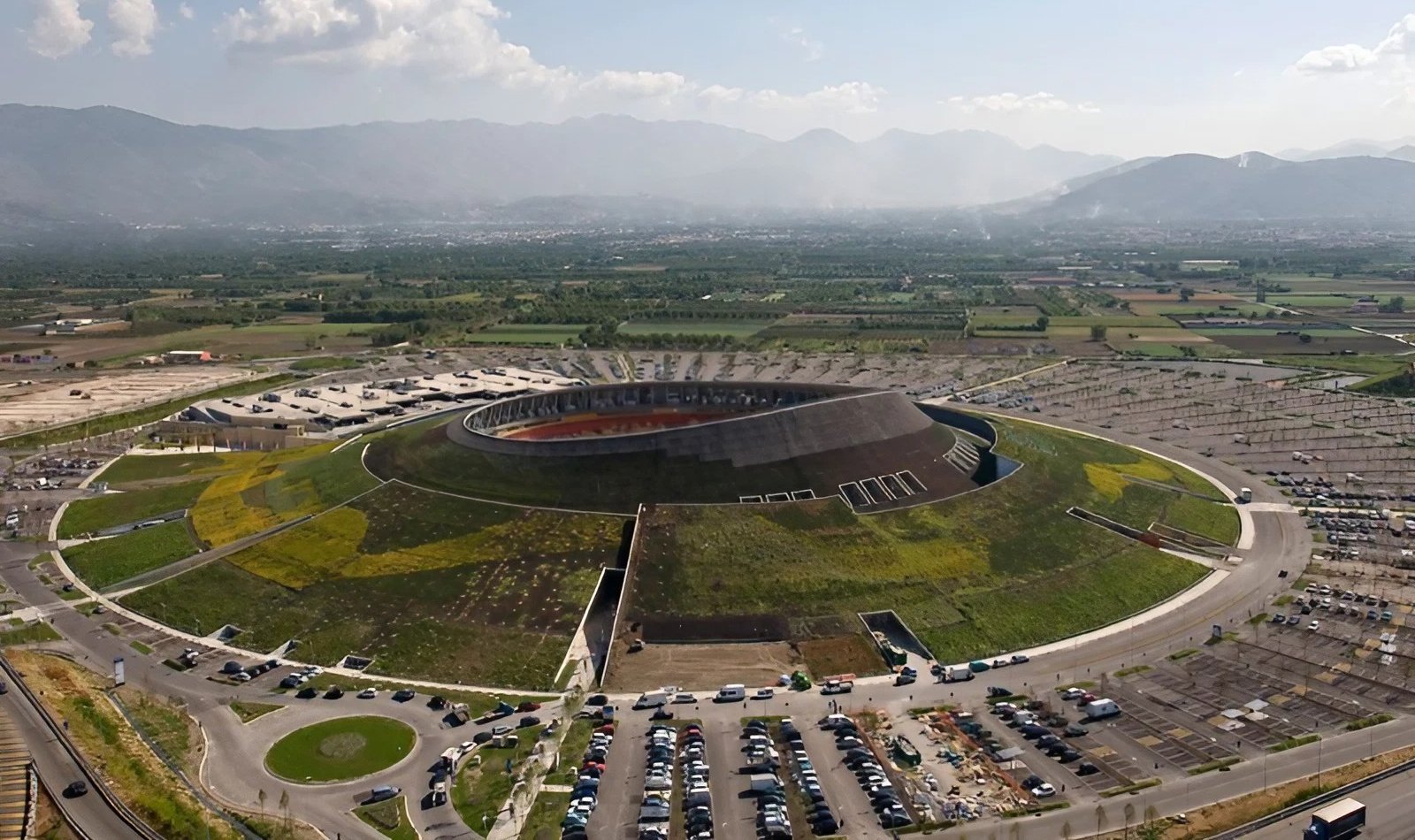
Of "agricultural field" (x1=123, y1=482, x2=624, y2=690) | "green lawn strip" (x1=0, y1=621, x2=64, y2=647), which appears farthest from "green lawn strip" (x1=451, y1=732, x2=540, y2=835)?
"green lawn strip" (x1=0, y1=621, x2=64, y2=647)

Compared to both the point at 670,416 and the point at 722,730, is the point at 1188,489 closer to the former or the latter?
the point at 670,416

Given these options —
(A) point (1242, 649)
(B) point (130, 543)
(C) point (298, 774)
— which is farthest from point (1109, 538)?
(B) point (130, 543)

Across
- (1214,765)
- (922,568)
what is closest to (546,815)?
(1214,765)

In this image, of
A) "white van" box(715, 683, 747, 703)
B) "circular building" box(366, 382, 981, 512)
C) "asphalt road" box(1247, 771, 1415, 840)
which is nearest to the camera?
"asphalt road" box(1247, 771, 1415, 840)

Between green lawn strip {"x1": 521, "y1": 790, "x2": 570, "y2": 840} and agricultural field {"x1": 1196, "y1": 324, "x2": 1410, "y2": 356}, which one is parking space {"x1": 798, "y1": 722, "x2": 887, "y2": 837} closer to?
green lawn strip {"x1": 521, "y1": 790, "x2": 570, "y2": 840}

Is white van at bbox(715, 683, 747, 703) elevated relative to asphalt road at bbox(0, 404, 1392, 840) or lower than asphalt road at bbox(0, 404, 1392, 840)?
elevated

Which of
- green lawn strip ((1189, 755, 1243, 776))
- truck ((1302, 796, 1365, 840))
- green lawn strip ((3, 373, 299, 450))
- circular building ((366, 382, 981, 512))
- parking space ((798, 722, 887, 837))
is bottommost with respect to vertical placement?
parking space ((798, 722, 887, 837))
